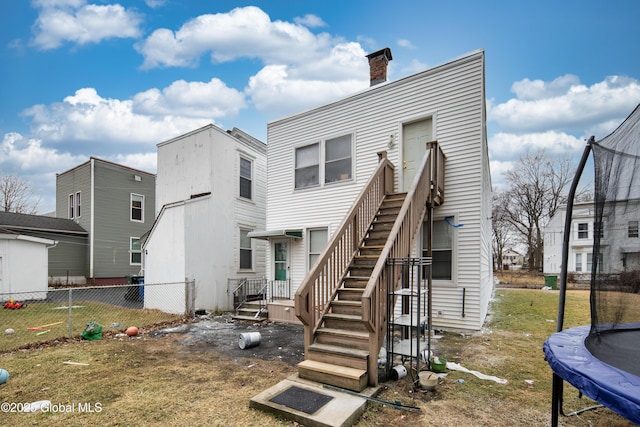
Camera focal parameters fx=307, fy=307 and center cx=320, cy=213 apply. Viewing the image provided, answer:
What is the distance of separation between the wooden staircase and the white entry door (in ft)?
9.33

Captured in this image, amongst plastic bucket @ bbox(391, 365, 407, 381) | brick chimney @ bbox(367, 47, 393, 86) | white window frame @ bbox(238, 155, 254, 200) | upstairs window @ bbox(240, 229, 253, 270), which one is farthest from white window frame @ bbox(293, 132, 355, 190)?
plastic bucket @ bbox(391, 365, 407, 381)

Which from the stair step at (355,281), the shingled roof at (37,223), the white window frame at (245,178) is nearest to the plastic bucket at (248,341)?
the stair step at (355,281)

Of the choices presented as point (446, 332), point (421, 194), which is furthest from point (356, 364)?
point (446, 332)

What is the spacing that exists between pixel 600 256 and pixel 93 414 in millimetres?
5785

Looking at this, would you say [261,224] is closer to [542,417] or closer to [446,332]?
[446,332]

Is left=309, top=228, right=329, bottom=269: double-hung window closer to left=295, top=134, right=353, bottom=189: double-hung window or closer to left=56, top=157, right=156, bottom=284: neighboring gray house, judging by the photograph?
left=295, top=134, right=353, bottom=189: double-hung window

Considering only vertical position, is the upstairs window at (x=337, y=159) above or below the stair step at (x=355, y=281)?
above

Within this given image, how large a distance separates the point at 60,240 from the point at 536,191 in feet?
128

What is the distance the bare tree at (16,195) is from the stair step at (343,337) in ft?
107

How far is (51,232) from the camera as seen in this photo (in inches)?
685

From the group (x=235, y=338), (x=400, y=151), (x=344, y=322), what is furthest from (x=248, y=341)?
(x=400, y=151)

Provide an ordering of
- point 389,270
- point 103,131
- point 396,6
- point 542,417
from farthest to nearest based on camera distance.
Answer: point 103,131, point 396,6, point 389,270, point 542,417

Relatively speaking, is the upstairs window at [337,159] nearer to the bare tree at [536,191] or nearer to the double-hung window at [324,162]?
the double-hung window at [324,162]

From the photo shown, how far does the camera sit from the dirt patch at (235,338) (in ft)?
19.5
